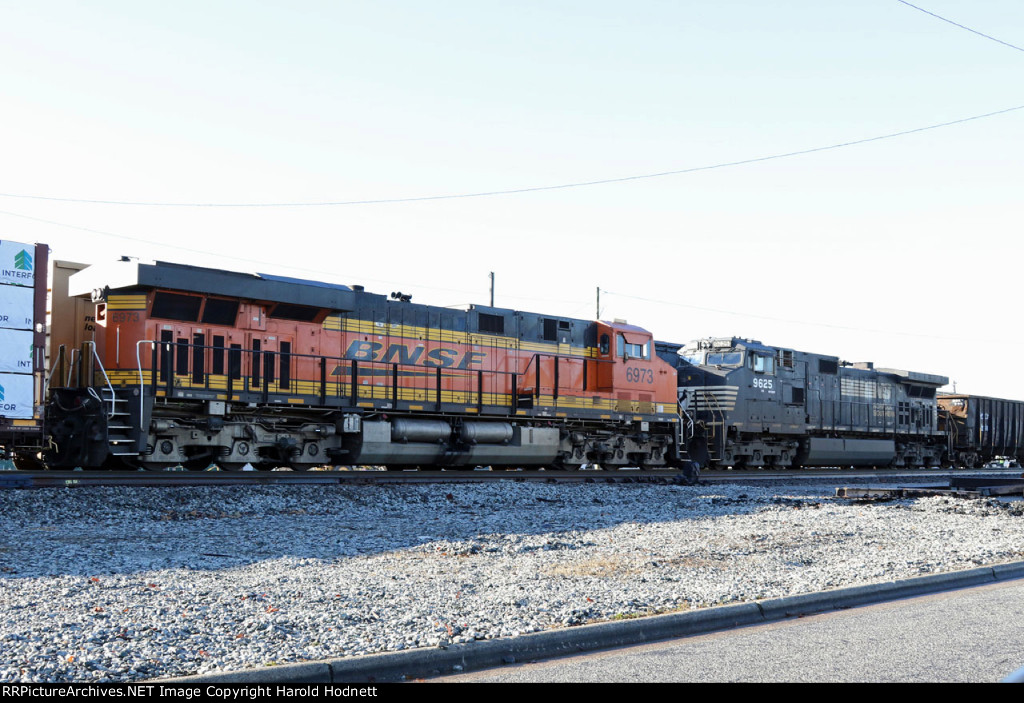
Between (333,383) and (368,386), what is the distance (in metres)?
0.77

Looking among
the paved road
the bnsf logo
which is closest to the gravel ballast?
the paved road

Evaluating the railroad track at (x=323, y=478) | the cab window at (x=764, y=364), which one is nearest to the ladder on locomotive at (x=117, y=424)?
the railroad track at (x=323, y=478)

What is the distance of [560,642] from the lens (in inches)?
219

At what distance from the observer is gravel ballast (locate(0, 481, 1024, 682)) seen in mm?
5367

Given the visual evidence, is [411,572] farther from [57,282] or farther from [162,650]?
[57,282]

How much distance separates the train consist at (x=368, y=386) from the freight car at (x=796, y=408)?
0.07 meters

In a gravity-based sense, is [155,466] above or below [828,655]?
above

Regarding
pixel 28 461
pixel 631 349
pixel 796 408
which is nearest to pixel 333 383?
pixel 28 461

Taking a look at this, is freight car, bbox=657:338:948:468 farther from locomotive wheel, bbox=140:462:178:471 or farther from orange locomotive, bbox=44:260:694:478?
locomotive wheel, bbox=140:462:178:471

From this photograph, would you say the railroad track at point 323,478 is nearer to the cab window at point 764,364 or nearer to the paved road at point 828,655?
the cab window at point 764,364

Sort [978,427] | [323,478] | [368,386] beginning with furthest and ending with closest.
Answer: [978,427], [368,386], [323,478]

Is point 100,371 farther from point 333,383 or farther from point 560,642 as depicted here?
point 560,642

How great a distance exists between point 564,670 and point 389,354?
14266 mm

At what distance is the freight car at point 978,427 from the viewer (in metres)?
35.0
